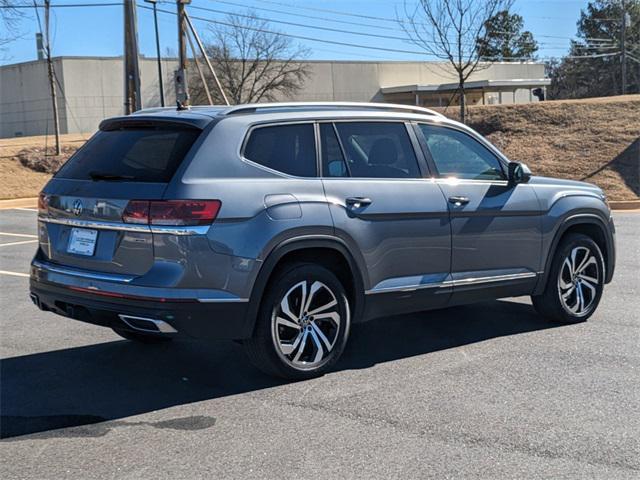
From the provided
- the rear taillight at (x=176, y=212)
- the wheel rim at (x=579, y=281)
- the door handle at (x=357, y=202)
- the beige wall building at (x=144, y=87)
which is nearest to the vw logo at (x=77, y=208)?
the rear taillight at (x=176, y=212)

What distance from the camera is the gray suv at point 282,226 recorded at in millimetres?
4820

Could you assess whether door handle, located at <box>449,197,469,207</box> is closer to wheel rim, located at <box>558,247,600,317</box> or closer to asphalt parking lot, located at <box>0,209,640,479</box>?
asphalt parking lot, located at <box>0,209,640,479</box>

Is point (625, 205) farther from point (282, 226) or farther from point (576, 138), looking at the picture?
point (282, 226)

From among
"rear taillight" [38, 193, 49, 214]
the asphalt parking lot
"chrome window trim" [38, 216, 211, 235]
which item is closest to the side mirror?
the asphalt parking lot

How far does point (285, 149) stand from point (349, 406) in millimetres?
1778

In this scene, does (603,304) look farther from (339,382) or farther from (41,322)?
(41,322)

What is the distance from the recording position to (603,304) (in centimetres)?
781

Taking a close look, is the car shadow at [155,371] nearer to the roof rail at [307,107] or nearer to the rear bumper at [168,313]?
the rear bumper at [168,313]

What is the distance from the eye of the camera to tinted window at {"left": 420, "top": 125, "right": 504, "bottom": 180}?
6.21m

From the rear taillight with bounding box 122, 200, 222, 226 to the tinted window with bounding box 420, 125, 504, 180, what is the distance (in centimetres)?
210

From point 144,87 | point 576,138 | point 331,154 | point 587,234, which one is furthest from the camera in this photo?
point 144,87

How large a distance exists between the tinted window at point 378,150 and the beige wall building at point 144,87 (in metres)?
44.3

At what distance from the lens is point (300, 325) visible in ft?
17.5

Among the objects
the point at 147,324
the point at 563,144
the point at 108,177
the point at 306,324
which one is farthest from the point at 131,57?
the point at 147,324
